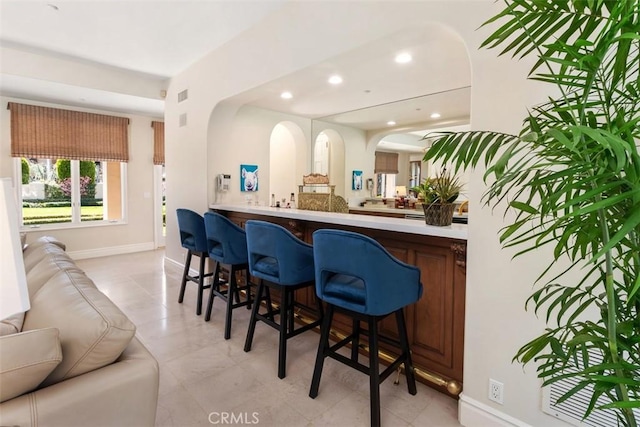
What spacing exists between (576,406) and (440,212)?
115 cm

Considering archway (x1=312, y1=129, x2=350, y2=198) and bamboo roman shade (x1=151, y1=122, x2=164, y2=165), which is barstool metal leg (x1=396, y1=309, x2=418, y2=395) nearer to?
archway (x1=312, y1=129, x2=350, y2=198)

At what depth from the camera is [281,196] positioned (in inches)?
234

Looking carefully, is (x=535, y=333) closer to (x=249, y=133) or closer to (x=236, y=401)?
(x=236, y=401)

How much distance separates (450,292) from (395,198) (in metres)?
2.66

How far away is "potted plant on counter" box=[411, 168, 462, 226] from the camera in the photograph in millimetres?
2027

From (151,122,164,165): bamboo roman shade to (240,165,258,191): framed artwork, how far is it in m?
3.18

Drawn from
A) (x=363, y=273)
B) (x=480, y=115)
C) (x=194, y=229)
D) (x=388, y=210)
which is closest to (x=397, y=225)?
(x=363, y=273)

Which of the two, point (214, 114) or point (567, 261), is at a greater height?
point (214, 114)

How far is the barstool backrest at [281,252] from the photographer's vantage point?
225 cm

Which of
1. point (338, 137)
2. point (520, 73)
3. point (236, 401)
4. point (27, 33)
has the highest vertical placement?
point (27, 33)

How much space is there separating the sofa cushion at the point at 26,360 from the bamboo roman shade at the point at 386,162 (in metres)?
4.14

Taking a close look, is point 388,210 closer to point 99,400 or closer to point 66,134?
point 99,400

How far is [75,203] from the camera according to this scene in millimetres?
6016

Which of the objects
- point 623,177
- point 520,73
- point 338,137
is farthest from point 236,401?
point 338,137
